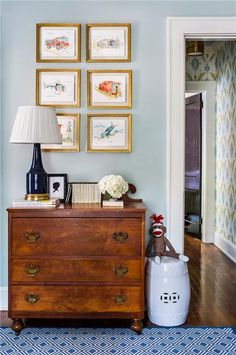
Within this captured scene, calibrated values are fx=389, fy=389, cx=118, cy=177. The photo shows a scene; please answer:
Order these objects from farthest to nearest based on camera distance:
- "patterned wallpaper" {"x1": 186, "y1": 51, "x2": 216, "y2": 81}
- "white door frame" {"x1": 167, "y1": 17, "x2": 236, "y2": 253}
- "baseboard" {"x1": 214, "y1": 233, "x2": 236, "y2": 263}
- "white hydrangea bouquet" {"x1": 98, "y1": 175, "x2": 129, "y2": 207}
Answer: "patterned wallpaper" {"x1": 186, "y1": 51, "x2": 216, "y2": 81}, "baseboard" {"x1": 214, "y1": 233, "x2": 236, "y2": 263}, "white door frame" {"x1": 167, "y1": 17, "x2": 236, "y2": 253}, "white hydrangea bouquet" {"x1": 98, "y1": 175, "x2": 129, "y2": 207}

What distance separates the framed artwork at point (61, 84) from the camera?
9.62 feet

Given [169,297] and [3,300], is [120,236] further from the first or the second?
[3,300]

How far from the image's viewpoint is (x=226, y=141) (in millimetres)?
4922

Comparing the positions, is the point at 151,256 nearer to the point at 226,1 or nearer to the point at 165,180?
the point at 165,180

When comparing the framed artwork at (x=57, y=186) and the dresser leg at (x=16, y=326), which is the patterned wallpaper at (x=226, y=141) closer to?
the framed artwork at (x=57, y=186)

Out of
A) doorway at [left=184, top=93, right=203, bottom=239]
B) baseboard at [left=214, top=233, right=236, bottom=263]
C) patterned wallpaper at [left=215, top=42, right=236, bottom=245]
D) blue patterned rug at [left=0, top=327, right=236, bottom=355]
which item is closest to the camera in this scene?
blue patterned rug at [left=0, top=327, right=236, bottom=355]

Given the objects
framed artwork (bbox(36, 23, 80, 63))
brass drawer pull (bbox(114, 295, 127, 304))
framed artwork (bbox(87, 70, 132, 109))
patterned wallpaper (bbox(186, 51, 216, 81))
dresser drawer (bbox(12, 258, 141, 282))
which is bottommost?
brass drawer pull (bbox(114, 295, 127, 304))

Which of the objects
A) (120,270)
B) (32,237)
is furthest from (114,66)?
(120,270)

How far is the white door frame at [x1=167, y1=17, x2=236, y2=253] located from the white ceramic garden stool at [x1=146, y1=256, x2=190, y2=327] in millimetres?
308

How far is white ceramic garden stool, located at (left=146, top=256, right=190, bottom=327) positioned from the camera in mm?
2664

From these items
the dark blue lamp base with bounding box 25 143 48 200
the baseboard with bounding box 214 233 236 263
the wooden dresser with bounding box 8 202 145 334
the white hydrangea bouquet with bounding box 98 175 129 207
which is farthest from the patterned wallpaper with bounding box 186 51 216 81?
the wooden dresser with bounding box 8 202 145 334

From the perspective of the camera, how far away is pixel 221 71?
5141mm

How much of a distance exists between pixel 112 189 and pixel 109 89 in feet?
2.64

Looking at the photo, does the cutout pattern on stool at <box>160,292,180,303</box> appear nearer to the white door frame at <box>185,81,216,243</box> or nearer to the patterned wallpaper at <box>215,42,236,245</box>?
the patterned wallpaper at <box>215,42,236,245</box>
